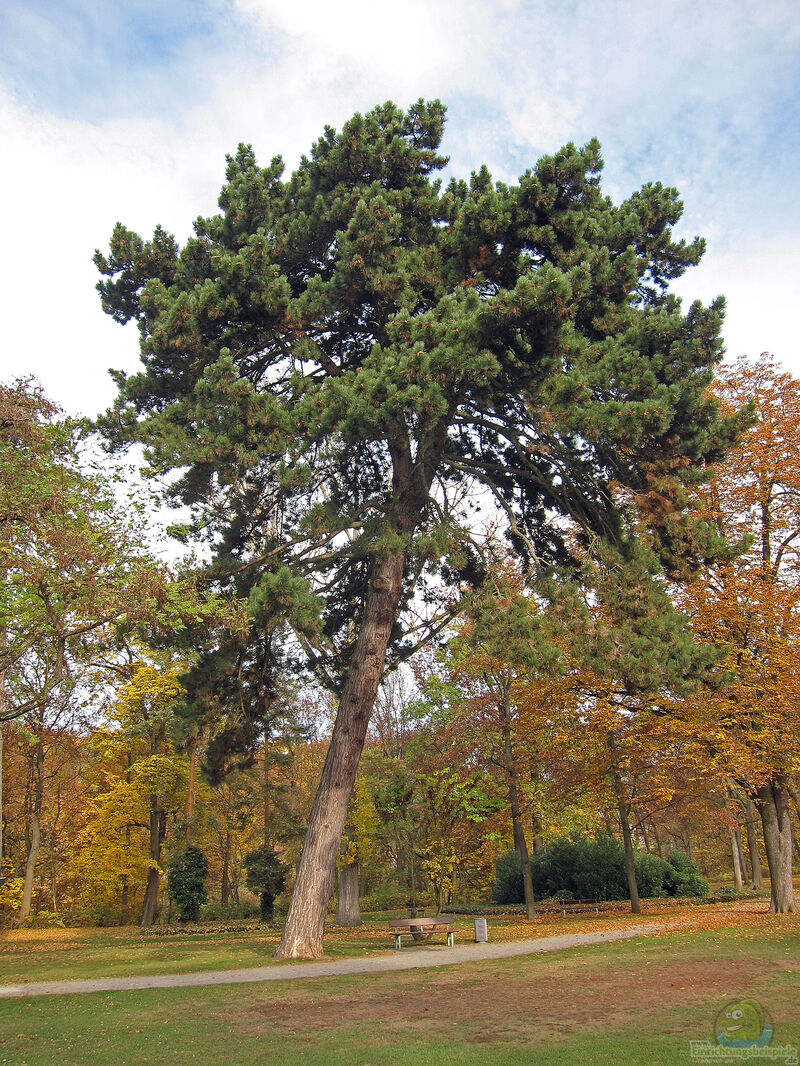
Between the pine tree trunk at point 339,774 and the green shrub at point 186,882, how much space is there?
14.6m

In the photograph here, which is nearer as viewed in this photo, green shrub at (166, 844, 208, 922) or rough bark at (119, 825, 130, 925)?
green shrub at (166, 844, 208, 922)

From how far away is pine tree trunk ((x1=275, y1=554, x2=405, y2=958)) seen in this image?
11648 millimetres

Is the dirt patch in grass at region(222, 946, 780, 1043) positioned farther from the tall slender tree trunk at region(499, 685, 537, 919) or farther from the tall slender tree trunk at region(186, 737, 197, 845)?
the tall slender tree trunk at region(186, 737, 197, 845)

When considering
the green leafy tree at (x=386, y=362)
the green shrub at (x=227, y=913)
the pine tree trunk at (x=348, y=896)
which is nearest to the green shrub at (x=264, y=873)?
the pine tree trunk at (x=348, y=896)

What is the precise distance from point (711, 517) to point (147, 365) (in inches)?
451

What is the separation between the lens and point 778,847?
632 inches

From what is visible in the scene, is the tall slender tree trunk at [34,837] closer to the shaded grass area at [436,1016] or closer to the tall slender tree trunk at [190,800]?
the tall slender tree trunk at [190,800]

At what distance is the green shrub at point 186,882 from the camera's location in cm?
2453

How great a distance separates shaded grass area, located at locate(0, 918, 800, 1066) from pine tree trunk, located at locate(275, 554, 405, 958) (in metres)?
2.18

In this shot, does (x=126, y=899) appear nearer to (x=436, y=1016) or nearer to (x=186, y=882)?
(x=186, y=882)

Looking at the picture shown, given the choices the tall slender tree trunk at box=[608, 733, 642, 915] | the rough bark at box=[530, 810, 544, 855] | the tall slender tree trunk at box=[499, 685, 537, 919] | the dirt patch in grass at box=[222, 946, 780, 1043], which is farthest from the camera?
the rough bark at box=[530, 810, 544, 855]

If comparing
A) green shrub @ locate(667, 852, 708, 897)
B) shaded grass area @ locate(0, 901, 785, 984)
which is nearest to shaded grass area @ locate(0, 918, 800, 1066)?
shaded grass area @ locate(0, 901, 785, 984)

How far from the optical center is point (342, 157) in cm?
1298

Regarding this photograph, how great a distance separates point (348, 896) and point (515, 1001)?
1737 cm
